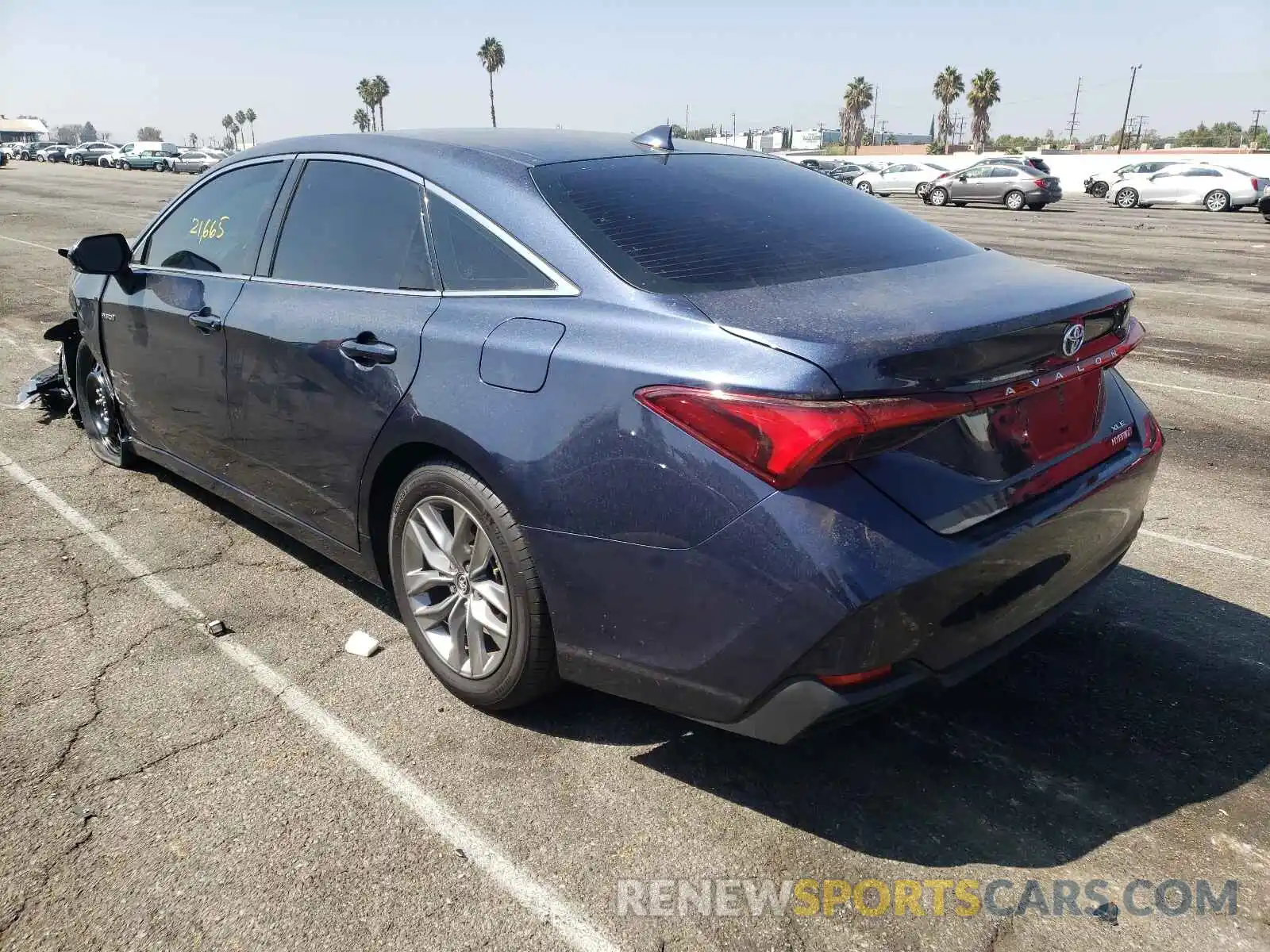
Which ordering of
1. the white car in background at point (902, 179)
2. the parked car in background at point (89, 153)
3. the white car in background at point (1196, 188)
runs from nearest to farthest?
the white car in background at point (1196, 188)
the white car in background at point (902, 179)
the parked car in background at point (89, 153)

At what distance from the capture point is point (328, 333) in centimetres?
326

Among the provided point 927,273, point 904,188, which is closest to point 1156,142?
point 904,188

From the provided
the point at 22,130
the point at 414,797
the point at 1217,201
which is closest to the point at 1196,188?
the point at 1217,201

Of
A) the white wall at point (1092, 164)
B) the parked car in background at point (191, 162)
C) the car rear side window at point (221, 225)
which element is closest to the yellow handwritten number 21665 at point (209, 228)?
the car rear side window at point (221, 225)

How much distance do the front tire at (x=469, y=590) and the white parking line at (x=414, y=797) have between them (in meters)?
0.35

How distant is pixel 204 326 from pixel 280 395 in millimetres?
668

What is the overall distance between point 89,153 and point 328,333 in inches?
3104

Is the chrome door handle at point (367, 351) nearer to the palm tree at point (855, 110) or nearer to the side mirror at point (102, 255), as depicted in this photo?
the side mirror at point (102, 255)

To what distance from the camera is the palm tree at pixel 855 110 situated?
314 feet

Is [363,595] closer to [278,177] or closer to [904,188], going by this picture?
[278,177]

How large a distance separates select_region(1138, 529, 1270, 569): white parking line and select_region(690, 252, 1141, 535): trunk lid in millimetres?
1862

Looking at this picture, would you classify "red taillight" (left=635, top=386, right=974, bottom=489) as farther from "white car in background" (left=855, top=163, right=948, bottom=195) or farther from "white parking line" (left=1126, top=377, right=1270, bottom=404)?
"white car in background" (left=855, top=163, right=948, bottom=195)

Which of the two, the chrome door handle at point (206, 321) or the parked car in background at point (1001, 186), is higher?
the chrome door handle at point (206, 321)

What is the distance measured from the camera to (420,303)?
9.91 ft
